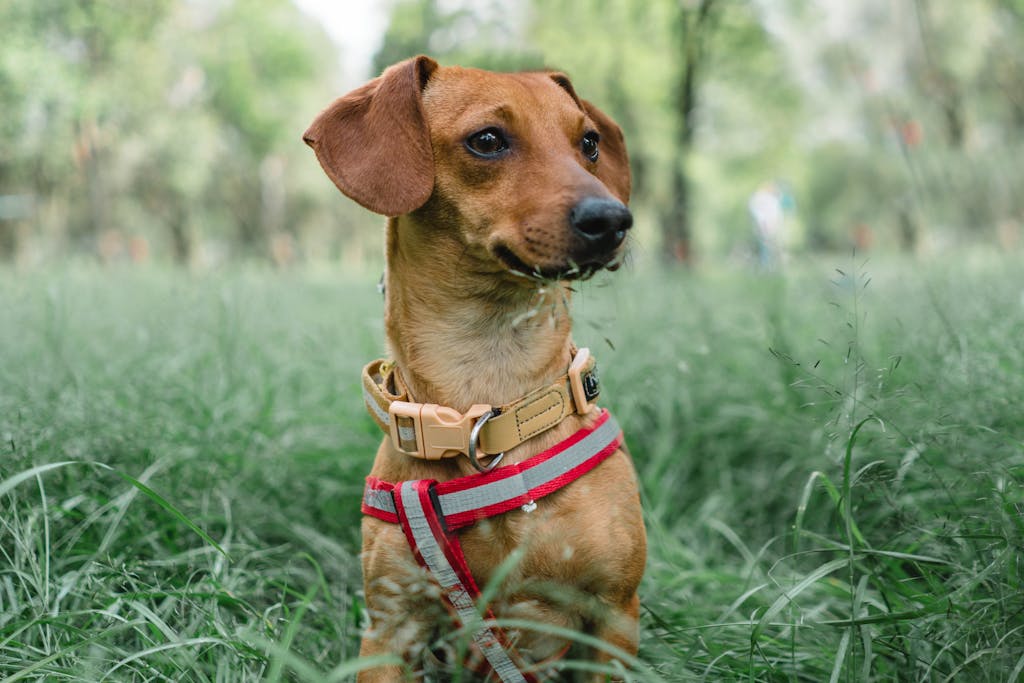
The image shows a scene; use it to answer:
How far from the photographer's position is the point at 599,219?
75.7 inches

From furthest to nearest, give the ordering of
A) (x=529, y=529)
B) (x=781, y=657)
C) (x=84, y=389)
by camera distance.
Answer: (x=84, y=389) → (x=781, y=657) → (x=529, y=529)

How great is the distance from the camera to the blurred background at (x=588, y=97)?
32.3 ft

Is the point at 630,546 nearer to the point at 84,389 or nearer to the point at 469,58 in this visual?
the point at 84,389

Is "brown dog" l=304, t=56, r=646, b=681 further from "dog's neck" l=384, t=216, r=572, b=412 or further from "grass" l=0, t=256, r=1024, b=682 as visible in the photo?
"grass" l=0, t=256, r=1024, b=682

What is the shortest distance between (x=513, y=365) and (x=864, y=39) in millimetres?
24241

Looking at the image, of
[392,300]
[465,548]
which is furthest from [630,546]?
[392,300]

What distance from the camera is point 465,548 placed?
1.94m

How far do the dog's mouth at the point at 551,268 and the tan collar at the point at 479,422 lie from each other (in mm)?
282

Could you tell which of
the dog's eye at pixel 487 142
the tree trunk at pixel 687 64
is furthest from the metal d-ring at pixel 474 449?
the tree trunk at pixel 687 64

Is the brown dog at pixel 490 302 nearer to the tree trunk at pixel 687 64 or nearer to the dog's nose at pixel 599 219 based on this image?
the dog's nose at pixel 599 219

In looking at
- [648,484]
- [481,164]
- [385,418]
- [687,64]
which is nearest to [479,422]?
[385,418]

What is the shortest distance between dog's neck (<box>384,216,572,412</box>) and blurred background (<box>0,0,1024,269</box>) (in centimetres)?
45

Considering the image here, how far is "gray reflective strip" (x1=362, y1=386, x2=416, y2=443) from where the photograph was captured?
6.57 feet

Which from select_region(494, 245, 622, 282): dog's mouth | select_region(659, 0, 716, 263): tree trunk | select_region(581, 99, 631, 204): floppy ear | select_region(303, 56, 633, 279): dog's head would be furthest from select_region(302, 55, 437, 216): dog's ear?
select_region(659, 0, 716, 263): tree trunk
